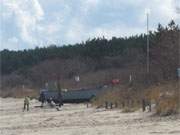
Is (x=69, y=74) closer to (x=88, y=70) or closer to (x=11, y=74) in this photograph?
(x=88, y=70)

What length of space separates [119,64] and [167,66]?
68.7 m

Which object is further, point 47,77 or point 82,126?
point 47,77

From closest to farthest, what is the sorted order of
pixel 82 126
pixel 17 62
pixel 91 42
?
1. pixel 82 126
2. pixel 91 42
3. pixel 17 62

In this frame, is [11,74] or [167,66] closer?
[167,66]

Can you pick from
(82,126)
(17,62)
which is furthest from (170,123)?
(17,62)

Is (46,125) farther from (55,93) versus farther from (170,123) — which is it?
(55,93)

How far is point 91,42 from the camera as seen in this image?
124 m

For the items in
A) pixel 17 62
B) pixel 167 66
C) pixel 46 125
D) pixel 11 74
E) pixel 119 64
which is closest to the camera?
pixel 46 125

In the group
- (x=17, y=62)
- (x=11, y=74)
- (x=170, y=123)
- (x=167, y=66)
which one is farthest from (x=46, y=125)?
(x=17, y=62)

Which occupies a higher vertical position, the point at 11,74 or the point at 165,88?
the point at 11,74

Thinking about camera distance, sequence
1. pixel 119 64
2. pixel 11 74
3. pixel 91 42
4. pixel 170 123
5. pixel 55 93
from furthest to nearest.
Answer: pixel 11 74, pixel 91 42, pixel 119 64, pixel 55 93, pixel 170 123

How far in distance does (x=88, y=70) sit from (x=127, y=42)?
9494mm

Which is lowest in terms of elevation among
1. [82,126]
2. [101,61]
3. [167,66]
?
[82,126]

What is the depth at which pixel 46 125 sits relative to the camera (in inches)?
975
